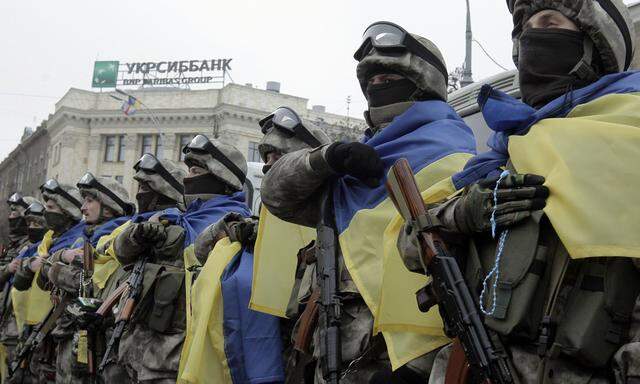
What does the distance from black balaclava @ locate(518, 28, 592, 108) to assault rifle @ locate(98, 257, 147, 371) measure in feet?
12.0

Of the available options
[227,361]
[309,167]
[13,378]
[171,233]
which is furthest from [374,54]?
[13,378]

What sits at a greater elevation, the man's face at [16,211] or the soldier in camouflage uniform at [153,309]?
the man's face at [16,211]

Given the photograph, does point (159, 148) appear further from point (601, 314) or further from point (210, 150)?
point (601, 314)

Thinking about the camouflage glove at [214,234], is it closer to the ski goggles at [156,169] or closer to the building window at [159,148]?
the ski goggles at [156,169]

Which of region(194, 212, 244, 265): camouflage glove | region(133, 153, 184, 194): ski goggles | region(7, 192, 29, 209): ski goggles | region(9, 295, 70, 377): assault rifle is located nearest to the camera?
region(194, 212, 244, 265): camouflage glove

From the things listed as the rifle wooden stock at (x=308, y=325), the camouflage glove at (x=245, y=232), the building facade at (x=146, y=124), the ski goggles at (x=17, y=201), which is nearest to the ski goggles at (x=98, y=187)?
the camouflage glove at (x=245, y=232)

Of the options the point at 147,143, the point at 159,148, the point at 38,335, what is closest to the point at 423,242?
the point at 38,335

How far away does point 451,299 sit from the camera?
79.1 inches

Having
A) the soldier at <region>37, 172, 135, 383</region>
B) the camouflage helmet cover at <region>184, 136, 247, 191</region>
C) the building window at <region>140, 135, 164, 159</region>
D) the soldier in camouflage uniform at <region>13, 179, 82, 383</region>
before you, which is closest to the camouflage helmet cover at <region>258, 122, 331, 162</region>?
the camouflage helmet cover at <region>184, 136, 247, 191</region>

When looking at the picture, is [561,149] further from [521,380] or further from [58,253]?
[58,253]

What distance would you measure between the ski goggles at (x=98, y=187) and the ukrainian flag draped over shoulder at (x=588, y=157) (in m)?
6.04

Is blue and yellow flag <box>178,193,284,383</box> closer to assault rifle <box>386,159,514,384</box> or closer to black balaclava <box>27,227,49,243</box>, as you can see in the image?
assault rifle <box>386,159,514,384</box>

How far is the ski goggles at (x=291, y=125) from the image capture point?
4105 mm

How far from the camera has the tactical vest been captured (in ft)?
5.54
